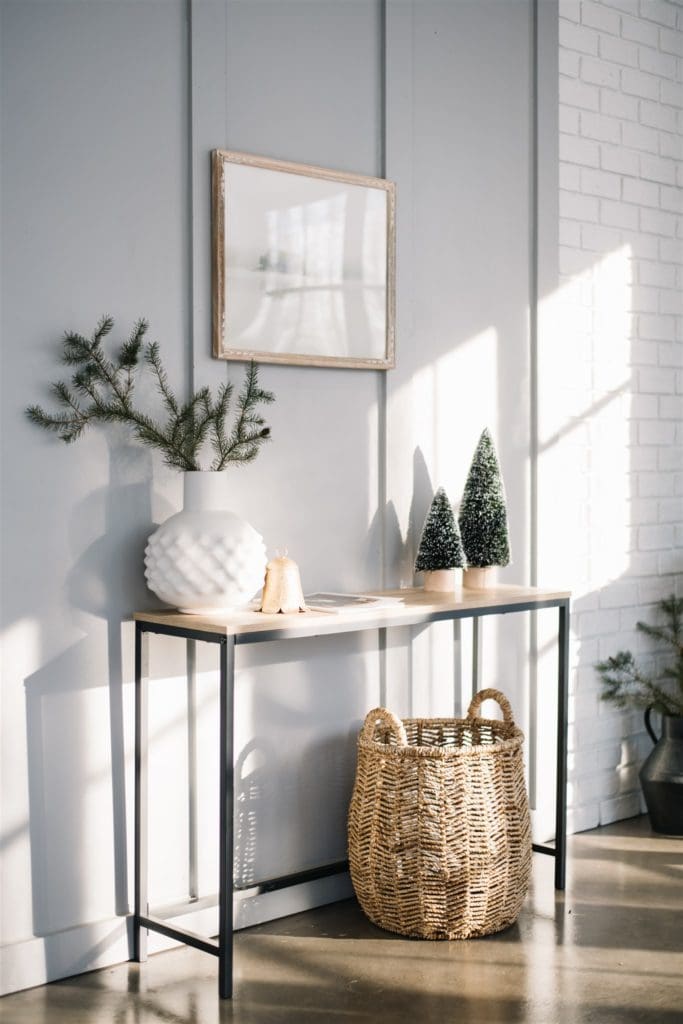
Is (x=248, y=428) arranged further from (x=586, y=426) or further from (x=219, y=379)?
(x=586, y=426)

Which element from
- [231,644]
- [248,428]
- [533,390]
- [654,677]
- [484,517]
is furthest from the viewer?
[654,677]

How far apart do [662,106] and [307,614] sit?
242cm

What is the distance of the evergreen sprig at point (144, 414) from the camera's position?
9.23ft

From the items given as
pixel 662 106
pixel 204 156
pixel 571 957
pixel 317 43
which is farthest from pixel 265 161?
pixel 571 957

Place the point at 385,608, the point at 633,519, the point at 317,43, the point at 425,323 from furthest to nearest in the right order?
the point at 633,519, the point at 425,323, the point at 317,43, the point at 385,608

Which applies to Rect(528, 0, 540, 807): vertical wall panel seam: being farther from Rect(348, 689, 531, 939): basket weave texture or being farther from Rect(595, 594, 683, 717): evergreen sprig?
Rect(348, 689, 531, 939): basket weave texture

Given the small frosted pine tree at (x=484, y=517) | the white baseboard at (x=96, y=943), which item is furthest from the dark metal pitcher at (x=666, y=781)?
the white baseboard at (x=96, y=943)

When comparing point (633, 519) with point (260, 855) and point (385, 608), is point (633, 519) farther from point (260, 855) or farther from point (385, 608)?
point (260, 855)

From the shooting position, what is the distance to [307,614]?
2896 millimetres

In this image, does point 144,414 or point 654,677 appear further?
point 654,677

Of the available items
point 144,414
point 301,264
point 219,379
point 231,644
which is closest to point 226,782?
point 231,644

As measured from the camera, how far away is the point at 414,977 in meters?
2.81

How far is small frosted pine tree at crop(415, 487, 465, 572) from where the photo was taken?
11.0 feet

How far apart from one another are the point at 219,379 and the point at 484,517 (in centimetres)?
90
